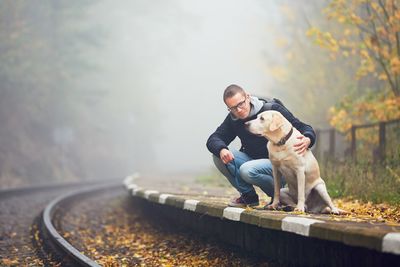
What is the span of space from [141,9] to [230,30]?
44.0 meters

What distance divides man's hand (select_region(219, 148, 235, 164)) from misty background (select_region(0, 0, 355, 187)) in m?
8.28

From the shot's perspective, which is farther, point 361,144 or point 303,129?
point 361,144

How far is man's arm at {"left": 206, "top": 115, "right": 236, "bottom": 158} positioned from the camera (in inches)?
233

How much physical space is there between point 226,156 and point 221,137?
0.50m

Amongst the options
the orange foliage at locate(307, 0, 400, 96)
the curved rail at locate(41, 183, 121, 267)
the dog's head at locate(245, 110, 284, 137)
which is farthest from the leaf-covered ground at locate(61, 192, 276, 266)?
the orange foliage at locate(307, 0, 400, 96)

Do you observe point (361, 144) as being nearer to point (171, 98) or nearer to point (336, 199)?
point (336, 199)

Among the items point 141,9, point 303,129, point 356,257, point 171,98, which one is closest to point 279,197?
point 303,129

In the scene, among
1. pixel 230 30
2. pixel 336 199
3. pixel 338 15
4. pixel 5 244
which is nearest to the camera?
pixel 5 244

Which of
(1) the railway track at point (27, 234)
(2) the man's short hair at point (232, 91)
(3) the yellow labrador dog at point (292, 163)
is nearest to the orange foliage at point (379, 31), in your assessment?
(2) the man's short hair at point (232, 91)

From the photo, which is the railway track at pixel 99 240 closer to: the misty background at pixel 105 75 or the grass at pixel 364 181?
the grass at pixel 364 181

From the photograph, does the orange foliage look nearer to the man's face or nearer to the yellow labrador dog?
the man's face

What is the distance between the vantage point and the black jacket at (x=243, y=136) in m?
5.81

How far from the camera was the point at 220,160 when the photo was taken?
619 cm

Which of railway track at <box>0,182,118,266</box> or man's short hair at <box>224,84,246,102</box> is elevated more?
man's short hair at <box>224,84,246,102</box>
